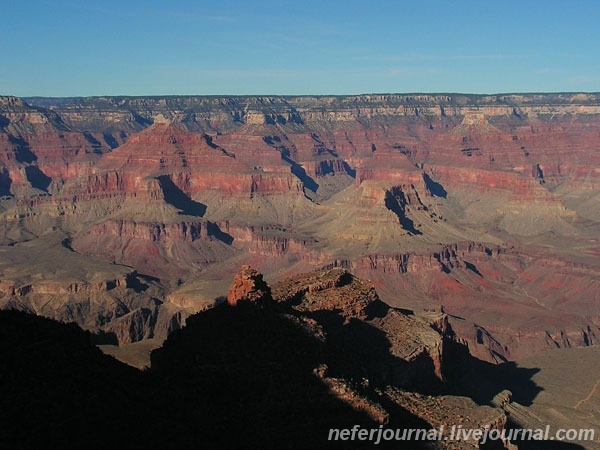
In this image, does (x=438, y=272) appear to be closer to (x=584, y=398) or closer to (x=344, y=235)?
(x=344, y=235)

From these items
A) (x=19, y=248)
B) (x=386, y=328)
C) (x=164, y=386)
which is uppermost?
(x=164, y=386)

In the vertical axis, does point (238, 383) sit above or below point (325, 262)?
above

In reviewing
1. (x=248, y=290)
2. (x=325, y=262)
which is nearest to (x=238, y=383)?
(x=248, y=290)

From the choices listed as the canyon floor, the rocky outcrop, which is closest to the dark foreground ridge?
the rocky outcrop

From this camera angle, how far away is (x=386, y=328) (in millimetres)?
63656

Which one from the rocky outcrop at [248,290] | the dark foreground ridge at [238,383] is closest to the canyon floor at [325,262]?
the dark foreground ridge at [238,383]

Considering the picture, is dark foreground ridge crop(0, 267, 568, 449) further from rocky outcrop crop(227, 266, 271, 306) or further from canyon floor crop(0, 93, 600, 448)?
canyon floor crop(0, 93, 600, 448)

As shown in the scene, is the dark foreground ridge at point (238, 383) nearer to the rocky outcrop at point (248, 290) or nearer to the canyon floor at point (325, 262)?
the rocky outcrop at point (248, 290)

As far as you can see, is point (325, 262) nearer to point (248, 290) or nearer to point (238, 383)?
point (248, 290)

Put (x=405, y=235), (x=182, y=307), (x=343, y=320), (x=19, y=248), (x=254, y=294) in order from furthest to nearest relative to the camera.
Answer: (x=19, y=248), (x=405, y=235), (x=182, y=307), (x=343, y=320), (x=254, y=294)

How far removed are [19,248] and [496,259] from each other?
10696 centimetres

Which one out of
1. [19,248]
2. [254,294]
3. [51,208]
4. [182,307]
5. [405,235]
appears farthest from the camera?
[51,208]

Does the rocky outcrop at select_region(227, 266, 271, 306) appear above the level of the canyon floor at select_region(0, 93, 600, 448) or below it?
above

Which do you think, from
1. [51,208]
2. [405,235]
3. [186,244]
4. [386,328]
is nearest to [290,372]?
[386,328]
